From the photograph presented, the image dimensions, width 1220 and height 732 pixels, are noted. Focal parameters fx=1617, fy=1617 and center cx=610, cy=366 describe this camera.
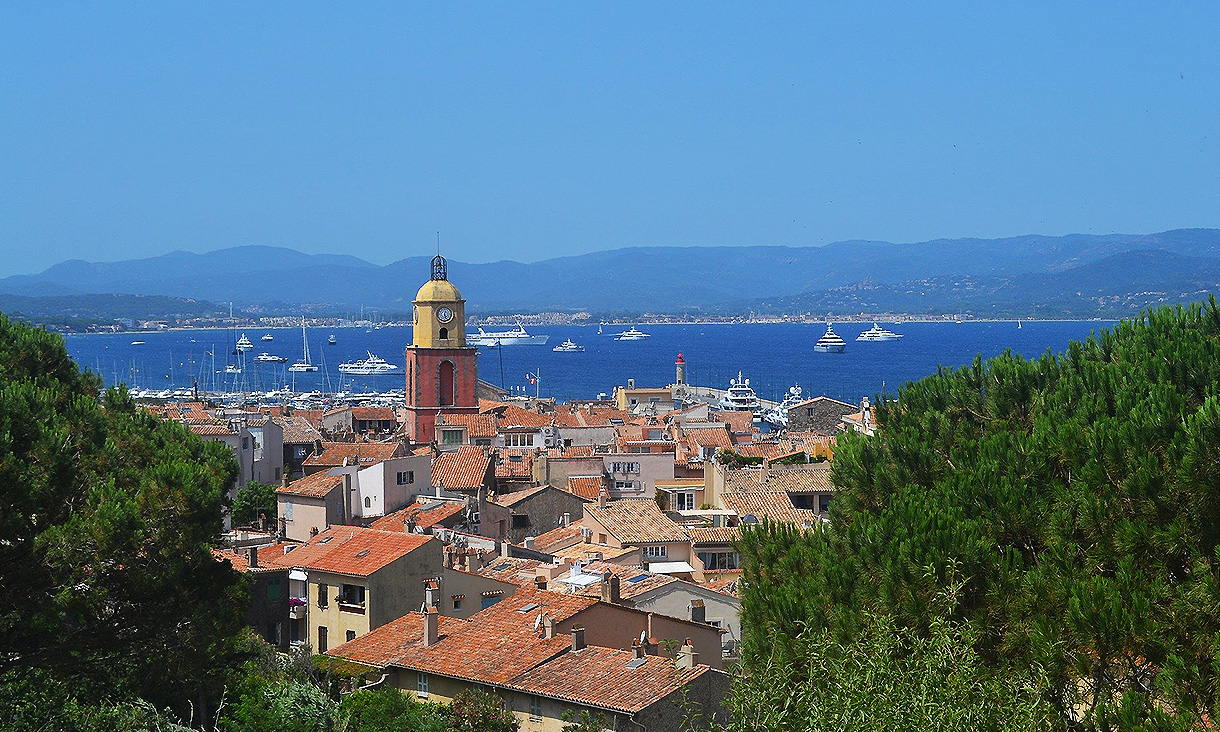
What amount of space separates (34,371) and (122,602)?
3.52 metres

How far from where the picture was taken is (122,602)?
13.1m

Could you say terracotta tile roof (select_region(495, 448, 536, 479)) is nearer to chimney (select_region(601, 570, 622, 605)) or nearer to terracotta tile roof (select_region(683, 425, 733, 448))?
terracotta tile roof (select_region(683, 425, 733, 448))

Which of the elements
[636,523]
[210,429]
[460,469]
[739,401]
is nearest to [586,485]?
[460,469]

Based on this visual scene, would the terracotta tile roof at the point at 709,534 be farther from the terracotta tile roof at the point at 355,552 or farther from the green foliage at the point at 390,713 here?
the green foliage at the point at 390,713

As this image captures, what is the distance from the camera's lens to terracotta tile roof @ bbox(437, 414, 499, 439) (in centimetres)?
→ 4872

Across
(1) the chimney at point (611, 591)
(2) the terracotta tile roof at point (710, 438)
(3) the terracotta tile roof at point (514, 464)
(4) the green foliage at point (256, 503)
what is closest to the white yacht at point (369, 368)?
(2) the terracotta tile roof at point (710, 438)

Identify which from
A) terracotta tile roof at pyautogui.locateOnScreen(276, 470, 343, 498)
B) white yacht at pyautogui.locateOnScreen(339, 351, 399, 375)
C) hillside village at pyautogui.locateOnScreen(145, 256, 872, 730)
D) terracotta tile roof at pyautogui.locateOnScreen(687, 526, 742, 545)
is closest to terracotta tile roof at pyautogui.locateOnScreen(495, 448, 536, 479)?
hillside village at pyautogui.locateOnScreen(145, 256, 872, 730)

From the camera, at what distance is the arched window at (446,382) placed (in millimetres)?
48438

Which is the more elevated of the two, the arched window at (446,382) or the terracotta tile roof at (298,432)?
the arched window at (446,382)

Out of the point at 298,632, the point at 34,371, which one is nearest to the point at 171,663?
the point at 34,371

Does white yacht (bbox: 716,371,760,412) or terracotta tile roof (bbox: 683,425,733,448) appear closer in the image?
terracotta tile roof (bbox: 683,425,733,448)

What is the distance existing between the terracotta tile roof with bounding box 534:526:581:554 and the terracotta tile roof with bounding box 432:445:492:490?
4.22 meters

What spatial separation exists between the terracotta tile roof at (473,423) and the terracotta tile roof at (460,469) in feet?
27.0

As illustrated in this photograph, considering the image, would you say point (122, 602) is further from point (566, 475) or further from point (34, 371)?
point (566, 475)
